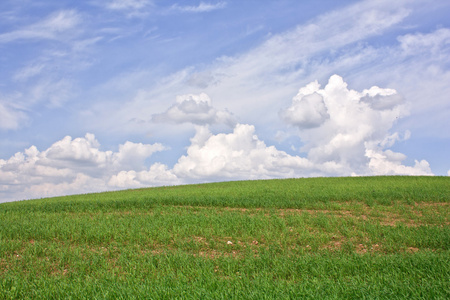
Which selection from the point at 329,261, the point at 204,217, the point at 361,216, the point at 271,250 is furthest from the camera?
the point at 361,216

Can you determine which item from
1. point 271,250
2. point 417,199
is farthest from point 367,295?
point 417,199

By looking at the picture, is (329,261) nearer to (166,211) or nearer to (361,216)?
(361,216)

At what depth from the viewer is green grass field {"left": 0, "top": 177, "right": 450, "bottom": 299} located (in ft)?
23.7

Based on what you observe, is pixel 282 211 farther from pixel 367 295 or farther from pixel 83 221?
pixel 367 295

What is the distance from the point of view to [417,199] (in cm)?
2164

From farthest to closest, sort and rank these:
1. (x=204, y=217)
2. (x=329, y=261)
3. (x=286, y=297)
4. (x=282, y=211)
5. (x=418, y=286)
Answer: (x=282, y=211) < (x=204, y=217) < (x=329, y=261) < (x=418, y=286) < (x=286, y=297)

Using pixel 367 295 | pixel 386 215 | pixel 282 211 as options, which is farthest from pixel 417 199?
pixel 367 295

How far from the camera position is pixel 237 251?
1184 cm

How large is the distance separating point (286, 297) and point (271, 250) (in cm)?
531

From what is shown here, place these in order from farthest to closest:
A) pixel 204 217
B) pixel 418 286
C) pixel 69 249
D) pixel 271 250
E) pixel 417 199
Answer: pixel 417 199 < pixel 204 217 < pixel 69 249 < pixel 271 250 < pixel 418 286

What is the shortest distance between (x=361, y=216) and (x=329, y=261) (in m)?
9.03

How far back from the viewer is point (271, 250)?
11414mm

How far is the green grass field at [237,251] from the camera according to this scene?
7.22 meters

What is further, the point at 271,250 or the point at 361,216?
the point at 361,216
